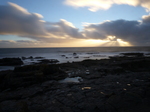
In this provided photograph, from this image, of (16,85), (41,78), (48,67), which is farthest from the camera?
(48,67)

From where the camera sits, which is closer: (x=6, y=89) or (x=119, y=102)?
(x=119, y=102)

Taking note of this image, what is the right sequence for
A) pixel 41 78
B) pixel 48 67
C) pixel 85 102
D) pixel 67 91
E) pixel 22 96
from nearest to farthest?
pixel 85 102
pixel 22 96
pixel 67 91
pixel 41 78
pixel 48 67

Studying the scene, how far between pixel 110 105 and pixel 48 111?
437 centimetres

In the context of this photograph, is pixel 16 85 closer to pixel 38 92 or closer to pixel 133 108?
pixel 38 92

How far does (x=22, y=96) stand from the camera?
378 inches

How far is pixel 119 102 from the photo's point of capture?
7.62 m

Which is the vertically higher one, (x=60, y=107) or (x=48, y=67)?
(x=48, y=67)

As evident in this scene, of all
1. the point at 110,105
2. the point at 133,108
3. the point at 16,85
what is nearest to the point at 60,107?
the point at 110,105

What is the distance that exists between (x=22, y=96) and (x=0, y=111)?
3.39 metres

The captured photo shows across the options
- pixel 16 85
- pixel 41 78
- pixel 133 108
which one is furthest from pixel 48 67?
pixel 133 108

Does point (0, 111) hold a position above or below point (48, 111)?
above

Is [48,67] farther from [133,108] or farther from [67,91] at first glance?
[133,108]

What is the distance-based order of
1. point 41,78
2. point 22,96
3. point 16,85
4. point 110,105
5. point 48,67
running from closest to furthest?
point 110,105 → point 22,96 → point 16,85 → point 41,78 → point 48,67

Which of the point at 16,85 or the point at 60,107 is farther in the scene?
the point at 16,85
